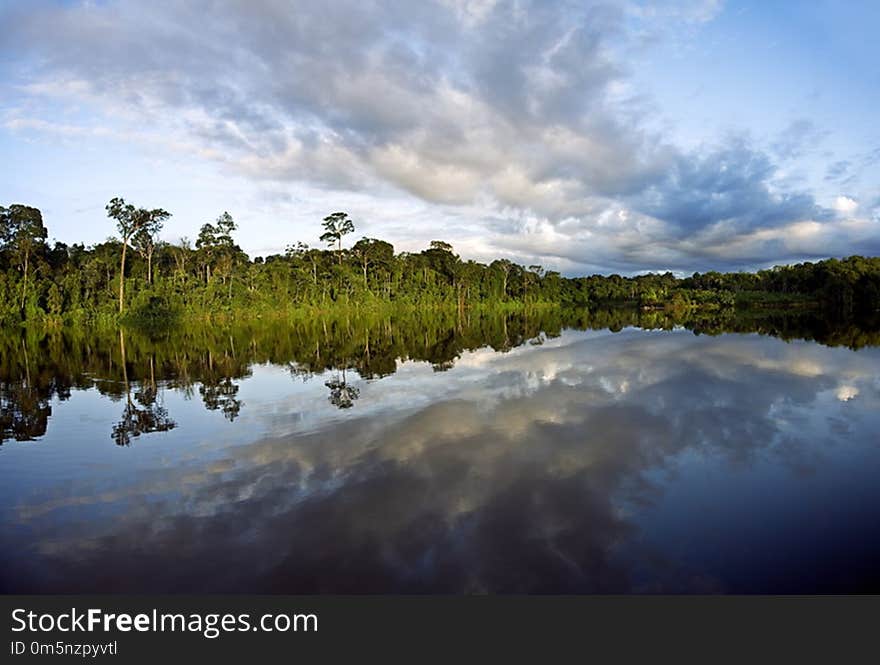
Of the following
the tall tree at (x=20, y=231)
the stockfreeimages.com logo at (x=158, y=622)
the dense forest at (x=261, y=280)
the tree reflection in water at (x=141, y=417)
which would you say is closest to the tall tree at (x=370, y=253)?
the dense forest at (x=261, y=280)

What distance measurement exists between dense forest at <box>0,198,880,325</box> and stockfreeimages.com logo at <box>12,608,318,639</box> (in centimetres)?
4917

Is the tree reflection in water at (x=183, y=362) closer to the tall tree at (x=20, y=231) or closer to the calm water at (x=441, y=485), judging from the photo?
the calm water at (x=441, y=485)

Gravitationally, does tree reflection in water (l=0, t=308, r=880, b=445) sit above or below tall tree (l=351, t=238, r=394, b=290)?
below

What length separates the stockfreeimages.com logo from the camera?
170 inches

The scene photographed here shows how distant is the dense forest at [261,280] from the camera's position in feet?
156

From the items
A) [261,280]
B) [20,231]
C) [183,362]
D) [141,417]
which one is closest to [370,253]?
[261,280]

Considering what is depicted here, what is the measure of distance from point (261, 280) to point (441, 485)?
6045 cm

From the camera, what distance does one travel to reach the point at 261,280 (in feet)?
206

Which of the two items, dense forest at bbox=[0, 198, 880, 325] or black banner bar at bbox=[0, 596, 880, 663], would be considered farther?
dense forest at bbox=[0, 198, 880, 325]

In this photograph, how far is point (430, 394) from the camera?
14375 millimetres

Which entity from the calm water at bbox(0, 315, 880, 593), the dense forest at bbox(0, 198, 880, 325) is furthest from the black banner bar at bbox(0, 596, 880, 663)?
the dense forest at bbox(0, 198, 880, 325)

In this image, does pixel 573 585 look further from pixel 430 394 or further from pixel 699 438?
pixel 430 394

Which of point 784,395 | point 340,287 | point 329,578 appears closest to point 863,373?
point 784,395

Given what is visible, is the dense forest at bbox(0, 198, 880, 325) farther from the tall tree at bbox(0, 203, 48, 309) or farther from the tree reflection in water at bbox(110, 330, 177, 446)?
the tree reflection in water at bbox(110, 330, 177, 446)
